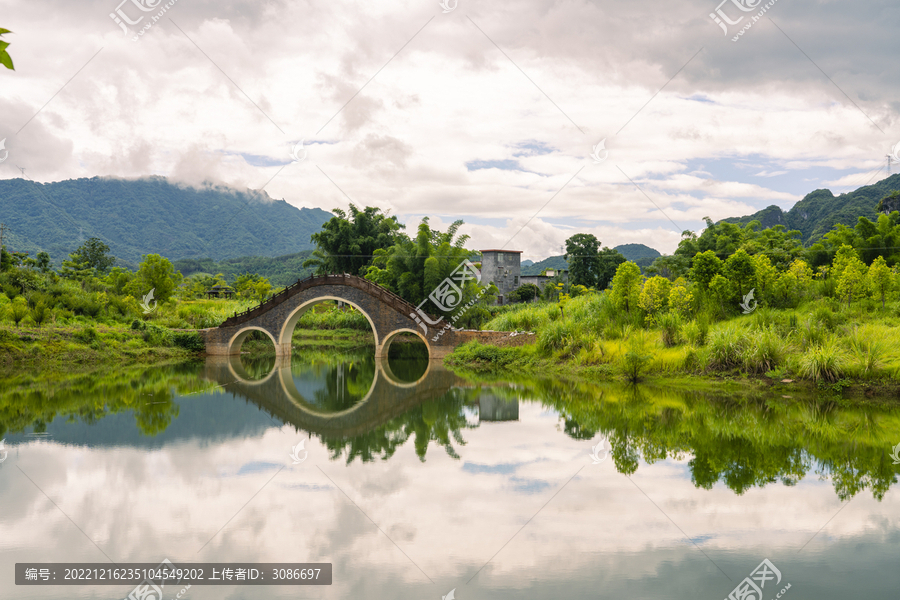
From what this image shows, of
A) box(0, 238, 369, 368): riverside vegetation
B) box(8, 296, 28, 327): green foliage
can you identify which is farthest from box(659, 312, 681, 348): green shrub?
box(8, 296, 28, 327): green foliage

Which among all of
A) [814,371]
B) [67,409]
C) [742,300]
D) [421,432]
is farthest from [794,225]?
[67,409]

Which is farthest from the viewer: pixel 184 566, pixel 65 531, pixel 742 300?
pixel 742 300

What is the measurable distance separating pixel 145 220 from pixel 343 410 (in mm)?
116239

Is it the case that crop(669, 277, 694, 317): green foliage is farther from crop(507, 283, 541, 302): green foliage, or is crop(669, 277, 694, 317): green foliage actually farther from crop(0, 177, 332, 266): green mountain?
crop(0, 177, 332, 266): green mountain

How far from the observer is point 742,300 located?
1653cm

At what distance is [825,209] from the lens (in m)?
48.2

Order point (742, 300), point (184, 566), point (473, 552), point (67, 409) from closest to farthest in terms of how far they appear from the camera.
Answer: point (184, 566) → point (473, 552) → point (67, 409) → point (742, 300)

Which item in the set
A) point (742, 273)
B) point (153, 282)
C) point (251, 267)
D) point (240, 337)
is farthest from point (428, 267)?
point (251, 267)

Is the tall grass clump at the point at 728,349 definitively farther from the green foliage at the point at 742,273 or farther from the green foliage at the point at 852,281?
the green foliage at the point at 852,281

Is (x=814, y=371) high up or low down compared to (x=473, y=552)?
up

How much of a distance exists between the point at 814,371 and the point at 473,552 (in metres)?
10.3

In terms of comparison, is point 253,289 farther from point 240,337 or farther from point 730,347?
point 730,347

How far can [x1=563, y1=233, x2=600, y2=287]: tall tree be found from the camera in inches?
1613

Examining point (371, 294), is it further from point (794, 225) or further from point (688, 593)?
point (794, 225)
